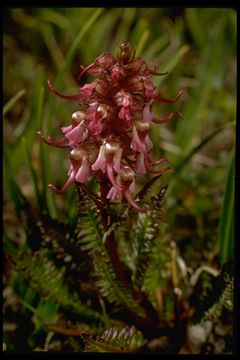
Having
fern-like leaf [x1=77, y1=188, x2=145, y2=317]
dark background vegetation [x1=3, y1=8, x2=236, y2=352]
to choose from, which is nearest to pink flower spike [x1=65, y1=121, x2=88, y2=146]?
fern-like leaf [x1=77, y1=188, x2=145, y2=317]

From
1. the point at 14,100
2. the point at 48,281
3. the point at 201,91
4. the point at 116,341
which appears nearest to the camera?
the point at 116,341

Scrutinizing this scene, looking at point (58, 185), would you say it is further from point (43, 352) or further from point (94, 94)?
point (94, 94)

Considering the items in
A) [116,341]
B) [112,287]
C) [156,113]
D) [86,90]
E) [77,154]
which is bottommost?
[116,341]

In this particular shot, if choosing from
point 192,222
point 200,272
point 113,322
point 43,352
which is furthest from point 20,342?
point 192,222

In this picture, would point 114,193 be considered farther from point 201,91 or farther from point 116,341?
point 201,91

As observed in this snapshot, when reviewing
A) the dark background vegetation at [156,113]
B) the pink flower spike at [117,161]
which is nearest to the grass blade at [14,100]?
the dark background vegetation at [156,113]

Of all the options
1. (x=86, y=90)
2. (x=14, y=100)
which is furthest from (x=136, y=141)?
(x=14, y=100)
